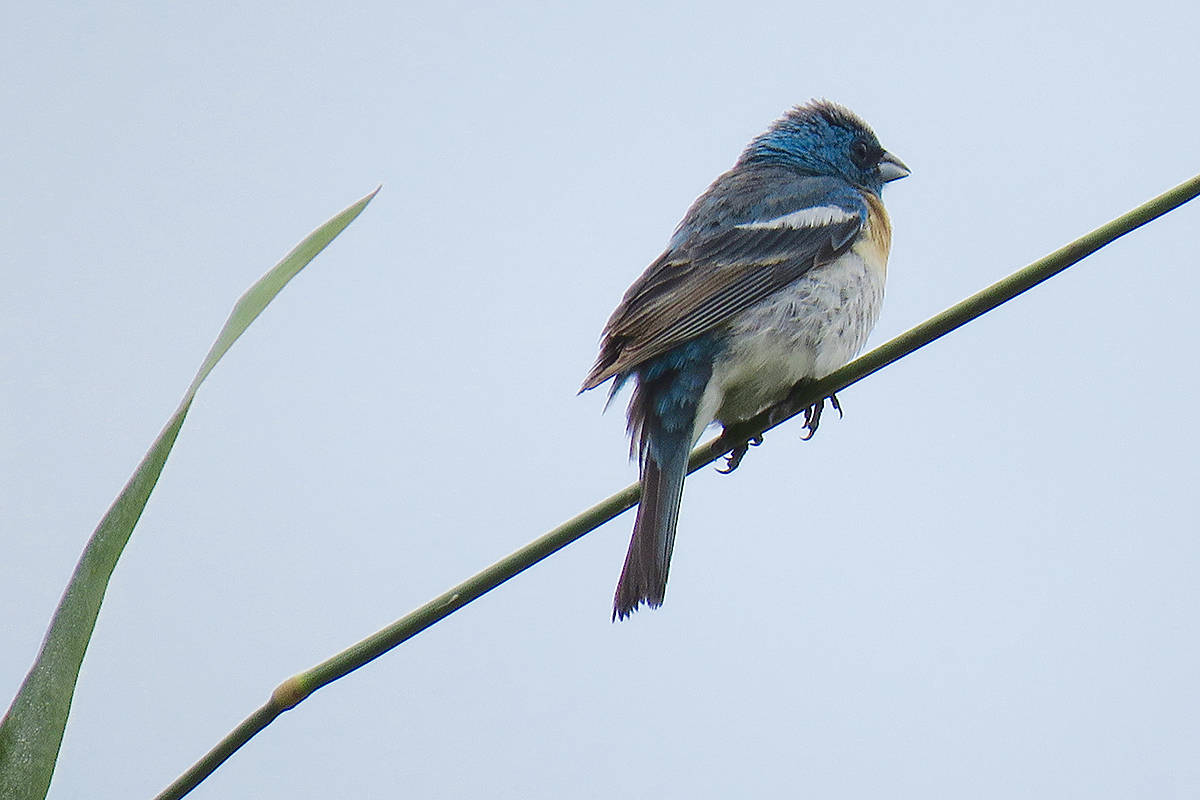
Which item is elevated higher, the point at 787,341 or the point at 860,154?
the point at 860,154

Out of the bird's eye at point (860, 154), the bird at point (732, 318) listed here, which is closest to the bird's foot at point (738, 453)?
the bird at point (732, 318)

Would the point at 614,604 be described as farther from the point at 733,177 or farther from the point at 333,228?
the point at 733,177

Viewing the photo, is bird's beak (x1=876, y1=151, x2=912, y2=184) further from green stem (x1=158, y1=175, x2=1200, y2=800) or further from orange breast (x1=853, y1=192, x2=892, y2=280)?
green stem (x1=158, y1=175, x2=1200, y2=800)

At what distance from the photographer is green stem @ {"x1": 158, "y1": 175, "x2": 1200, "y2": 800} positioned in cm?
128

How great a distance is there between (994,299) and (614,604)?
4.59 ft

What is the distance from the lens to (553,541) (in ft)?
4.77

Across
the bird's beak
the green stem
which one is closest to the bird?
the bird's beak

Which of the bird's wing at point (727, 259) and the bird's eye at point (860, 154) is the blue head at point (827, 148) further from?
the bird's wing at point (727, 259)

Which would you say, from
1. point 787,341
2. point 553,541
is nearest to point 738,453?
point 787,341

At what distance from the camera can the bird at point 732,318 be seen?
141 inches

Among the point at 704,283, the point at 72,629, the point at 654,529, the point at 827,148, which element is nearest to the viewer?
the point at 72,629

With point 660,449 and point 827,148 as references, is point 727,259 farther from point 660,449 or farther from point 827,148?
point 827,148

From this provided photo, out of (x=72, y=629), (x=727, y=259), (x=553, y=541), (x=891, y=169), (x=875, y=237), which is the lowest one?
(x=72, y=629)

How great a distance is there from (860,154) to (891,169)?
14 cm
